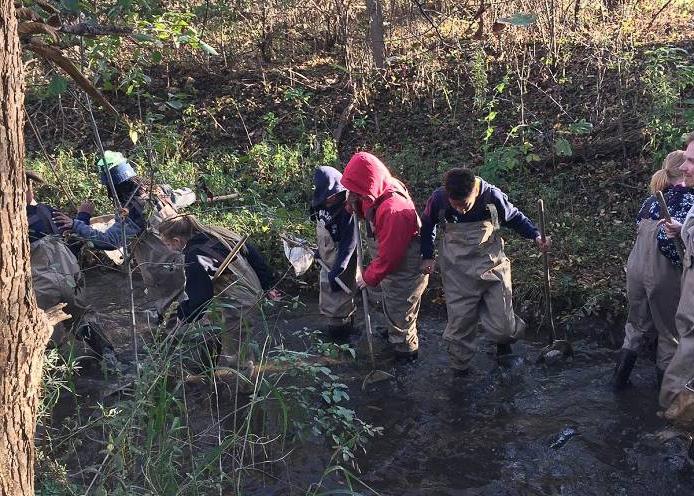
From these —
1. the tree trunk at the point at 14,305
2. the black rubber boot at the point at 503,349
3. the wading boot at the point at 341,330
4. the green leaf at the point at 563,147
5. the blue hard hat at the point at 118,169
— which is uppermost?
the tree trunk at the point at 14,305

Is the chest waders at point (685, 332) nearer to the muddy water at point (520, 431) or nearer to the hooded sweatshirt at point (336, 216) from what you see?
the muddy water at point (520, 431)

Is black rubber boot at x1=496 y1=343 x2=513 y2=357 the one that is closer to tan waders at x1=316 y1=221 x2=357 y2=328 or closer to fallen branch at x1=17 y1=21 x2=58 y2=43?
tan waders at x1=316 y1=221 x2=357 y2=328

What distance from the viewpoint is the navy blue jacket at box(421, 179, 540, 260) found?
219 inches

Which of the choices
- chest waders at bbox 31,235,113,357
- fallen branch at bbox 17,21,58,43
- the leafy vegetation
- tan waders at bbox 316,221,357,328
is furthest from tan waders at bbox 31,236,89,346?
fallen branch at bbox 17,21,58,43

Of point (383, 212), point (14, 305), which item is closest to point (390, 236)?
point (383, 212)

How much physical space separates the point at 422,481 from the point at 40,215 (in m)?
3.61

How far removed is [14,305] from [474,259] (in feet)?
12.5

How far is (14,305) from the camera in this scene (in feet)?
8.03

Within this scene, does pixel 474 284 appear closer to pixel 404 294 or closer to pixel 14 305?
pixel 404 294

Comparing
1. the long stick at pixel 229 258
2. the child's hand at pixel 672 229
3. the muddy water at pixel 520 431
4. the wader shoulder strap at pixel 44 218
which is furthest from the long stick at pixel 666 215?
the wader shoulder strap at pixel 44 218

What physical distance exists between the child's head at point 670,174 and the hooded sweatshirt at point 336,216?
93.0 inches

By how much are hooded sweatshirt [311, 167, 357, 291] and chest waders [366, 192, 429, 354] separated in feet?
0.59

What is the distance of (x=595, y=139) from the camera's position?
9078mm

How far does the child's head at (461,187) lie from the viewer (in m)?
5.32
